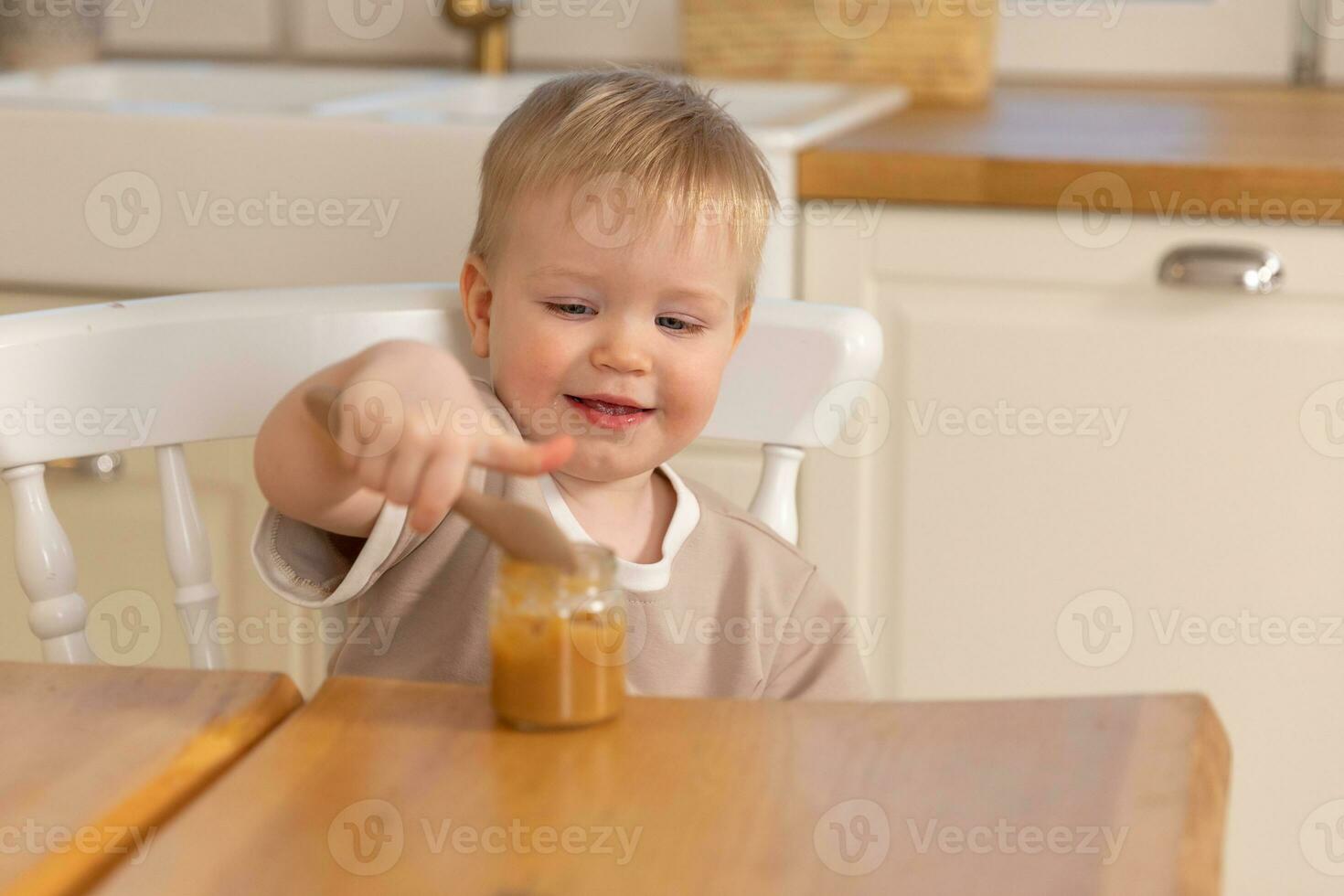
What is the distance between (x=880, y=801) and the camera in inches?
22.9

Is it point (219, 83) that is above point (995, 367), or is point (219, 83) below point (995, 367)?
above

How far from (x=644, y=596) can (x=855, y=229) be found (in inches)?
24.3

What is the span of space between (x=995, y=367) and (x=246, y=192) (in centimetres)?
73

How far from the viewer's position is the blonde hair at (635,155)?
94 cm

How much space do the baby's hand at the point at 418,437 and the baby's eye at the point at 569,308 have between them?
0.16 m

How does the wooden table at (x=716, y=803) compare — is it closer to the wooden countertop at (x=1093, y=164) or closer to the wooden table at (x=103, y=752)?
the wooden table at (x=103, y=752)

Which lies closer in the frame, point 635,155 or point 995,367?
point 635,155

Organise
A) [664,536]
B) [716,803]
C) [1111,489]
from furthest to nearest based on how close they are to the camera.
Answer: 1. [1111,489]
2. [664,536]
3. [716,803]

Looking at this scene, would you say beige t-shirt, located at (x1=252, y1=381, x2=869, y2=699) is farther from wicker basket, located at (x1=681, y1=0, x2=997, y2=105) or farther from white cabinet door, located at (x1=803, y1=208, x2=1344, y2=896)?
wicker basket, located at (x1=681, y1=0, x2=997, y2=105)

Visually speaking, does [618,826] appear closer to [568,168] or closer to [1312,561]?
[568,168]

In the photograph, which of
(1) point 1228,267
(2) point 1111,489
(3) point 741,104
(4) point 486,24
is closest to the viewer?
(1) point 1228,267

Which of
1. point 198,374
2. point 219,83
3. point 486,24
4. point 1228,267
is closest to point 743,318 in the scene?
point 198,374

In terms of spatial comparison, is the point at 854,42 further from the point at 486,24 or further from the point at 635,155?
the point at 635,155

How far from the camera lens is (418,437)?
693 millimetres
